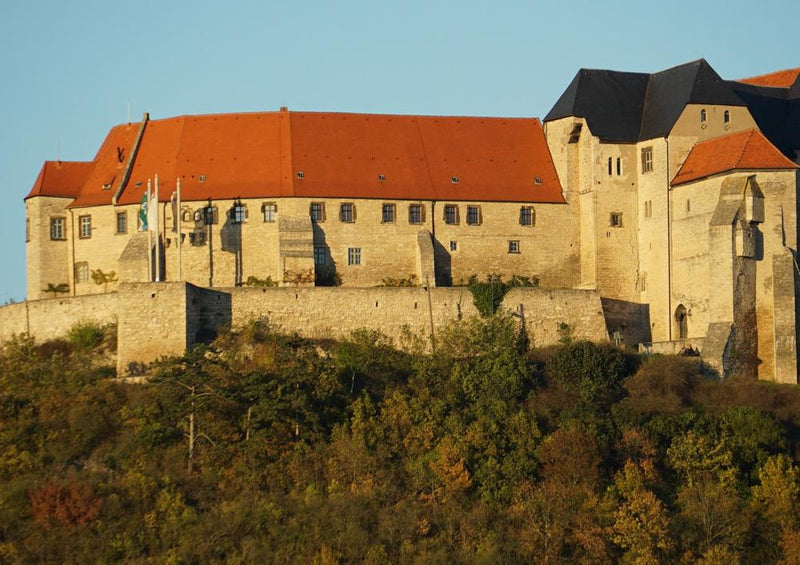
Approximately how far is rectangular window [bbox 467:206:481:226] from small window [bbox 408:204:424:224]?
1718 mm

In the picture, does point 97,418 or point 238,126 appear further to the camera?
point 238,126

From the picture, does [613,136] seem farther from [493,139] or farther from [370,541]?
[370,541]

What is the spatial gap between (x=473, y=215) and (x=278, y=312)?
9214 mm

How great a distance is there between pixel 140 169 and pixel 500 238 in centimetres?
1307

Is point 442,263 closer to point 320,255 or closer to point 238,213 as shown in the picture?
point 320,255

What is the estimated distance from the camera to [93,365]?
61938mm

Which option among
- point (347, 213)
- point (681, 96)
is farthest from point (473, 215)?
point (681, 96)

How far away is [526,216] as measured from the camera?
6925cm

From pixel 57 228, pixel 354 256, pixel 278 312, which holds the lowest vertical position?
pixel 278 312

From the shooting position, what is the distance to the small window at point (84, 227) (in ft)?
227

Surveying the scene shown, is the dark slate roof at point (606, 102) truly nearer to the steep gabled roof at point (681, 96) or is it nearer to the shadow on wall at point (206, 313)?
the steep gabled roof at point (681, 96)

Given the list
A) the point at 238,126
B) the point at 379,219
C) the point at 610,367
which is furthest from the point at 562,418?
the point at 238,126

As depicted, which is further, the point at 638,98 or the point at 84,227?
the point at 638,98

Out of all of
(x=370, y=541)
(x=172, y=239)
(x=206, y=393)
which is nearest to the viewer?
(x=370, y=541)
